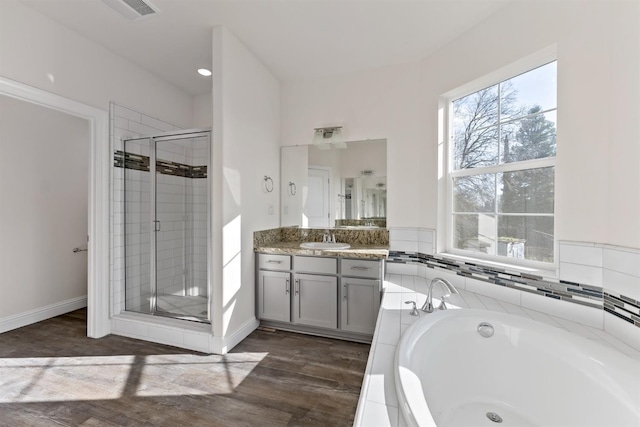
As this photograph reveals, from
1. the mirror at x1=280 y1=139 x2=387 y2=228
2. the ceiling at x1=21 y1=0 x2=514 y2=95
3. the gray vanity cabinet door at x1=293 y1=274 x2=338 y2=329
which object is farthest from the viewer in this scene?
Result: the mirror at x1=280 y1=139 x2=387 y2=228

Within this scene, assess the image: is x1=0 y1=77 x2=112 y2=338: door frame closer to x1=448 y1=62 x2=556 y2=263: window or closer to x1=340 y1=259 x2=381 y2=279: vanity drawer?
x1=340 y1=259 x2=381 y2=279: vanity drawer

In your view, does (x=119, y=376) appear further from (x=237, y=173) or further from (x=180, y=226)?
(x=237, y=173)

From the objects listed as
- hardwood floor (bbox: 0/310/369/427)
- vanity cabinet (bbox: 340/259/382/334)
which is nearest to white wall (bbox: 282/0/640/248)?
vanity cabinet (bbox: 340/259/382/334)

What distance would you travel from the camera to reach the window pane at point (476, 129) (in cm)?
220

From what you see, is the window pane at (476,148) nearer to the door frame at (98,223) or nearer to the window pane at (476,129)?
the window pane at (476,129)

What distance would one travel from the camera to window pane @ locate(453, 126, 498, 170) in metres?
2.19

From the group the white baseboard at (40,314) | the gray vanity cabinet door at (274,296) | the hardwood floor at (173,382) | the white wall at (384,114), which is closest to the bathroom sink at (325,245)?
the gray vanity cabinet door at (274,296)

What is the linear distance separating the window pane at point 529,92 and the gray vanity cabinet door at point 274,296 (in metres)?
2.26

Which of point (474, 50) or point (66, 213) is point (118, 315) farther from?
point (474, 50)

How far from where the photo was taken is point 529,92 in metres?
1.96

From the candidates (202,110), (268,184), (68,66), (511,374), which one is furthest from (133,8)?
(511,374)

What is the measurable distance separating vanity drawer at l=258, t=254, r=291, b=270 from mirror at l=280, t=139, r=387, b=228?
615 millimetres

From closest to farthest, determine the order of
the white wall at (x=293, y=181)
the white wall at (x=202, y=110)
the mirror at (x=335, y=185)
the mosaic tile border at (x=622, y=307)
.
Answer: the mosaic tile border at (x=622, y=307) → the mirror at (x=335, y=185) → the white wall at (x=293, y=181) → the white wall at (x=202, y=110)

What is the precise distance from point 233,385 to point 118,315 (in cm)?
150
